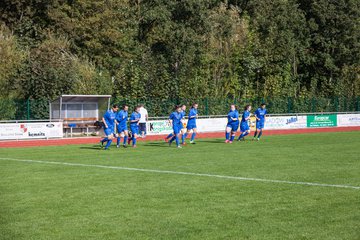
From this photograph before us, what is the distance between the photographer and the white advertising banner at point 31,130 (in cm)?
3216

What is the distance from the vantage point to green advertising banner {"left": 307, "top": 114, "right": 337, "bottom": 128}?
1869 inches

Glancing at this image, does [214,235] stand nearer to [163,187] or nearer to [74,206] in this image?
[74,206]

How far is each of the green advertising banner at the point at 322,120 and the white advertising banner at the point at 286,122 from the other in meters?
0.55

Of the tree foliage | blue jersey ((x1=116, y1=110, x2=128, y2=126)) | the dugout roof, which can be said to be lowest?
blue jersey ((x1=116, y1=110, x2=128, y2=126))

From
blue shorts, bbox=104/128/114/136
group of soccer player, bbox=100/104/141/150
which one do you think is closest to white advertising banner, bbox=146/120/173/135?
group of soccer player, bbox=100/104/141/150

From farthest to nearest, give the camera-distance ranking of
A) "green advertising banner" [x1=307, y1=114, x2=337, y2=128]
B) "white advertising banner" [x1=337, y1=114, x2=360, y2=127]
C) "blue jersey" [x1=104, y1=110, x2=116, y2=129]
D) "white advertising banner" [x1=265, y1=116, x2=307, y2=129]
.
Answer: "white advertising banner" [x1=337, y1=114, x2=360, y2=127] < "green advertising banner" [x1=307, y1=114, x2=337, y2=128] < "white advertising banner" [x1=265, y1=116, x2=307, y2=129] < "blue jersey" [x1=104, y1=110, x2=116, y2=129]

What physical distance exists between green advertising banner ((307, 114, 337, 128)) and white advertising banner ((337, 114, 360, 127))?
1.61 ft

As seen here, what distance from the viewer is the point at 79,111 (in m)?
→ 36.6

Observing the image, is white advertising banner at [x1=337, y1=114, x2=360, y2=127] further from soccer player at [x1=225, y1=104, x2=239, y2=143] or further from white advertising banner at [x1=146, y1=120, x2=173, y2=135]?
soccer player at [x1=225, y1=104, x2=239, y2=143]

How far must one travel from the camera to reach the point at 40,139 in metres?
33.2

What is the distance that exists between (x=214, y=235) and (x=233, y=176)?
6.57 meters

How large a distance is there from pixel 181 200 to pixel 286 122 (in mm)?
35337

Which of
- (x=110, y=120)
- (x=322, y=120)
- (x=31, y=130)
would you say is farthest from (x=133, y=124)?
(x=322, y=120)

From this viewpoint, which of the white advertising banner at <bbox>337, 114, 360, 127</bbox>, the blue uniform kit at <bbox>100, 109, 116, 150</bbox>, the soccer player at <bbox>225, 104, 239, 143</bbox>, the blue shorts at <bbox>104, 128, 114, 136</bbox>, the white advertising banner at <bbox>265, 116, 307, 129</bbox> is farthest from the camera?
the white advertising banner at <bbox>337, 114, 360, 127</bbox>
